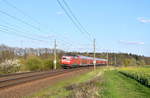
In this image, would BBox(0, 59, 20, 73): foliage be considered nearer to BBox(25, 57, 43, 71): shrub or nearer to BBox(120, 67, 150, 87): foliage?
BBox(25, 57, 43, 71): shrub

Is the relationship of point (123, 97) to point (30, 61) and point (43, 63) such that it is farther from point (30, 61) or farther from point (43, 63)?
point (43, 63)

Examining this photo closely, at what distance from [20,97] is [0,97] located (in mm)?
1124

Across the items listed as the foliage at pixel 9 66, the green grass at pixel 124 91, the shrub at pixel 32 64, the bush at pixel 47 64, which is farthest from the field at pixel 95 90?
the bush at pixel 47 64

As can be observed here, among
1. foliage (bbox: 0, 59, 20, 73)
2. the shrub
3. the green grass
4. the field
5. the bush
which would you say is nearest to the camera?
the field

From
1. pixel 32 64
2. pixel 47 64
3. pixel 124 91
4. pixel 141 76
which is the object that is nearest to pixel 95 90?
pixel 124 91

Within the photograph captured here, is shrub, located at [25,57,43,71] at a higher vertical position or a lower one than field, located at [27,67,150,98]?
higher

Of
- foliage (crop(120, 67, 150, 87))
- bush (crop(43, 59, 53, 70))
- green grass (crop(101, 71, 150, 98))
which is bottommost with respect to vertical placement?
foliage (crop(120, 67, 150, 87))

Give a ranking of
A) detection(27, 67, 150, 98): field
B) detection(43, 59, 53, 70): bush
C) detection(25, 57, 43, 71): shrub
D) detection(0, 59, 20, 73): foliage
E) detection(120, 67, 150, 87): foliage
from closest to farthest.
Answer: detection(27, 67, 150, 98): field
detection(120, 67, 150, 87): foliage
detection(0, 59, 20, 73): foliage
detection(25, 57, 43, 71): shrub
detection(43, 59, 53, 70): bush

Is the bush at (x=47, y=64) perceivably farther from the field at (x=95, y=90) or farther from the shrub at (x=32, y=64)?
the field at (x=95, y=90)

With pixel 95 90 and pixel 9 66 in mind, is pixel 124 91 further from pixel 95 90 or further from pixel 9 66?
pixel 9 66

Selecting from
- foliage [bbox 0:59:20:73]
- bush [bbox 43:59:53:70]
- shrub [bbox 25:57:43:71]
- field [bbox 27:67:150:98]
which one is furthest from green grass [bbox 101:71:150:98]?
bush [bbox 43:59:53:70]

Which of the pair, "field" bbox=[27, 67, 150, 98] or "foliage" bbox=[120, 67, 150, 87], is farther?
"foliage" bbox=[120, 67, 150, 87]

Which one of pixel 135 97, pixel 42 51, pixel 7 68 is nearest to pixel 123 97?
pixel 135 97

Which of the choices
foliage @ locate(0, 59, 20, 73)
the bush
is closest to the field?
foliage @ locate(0, 59, 20, 73)
